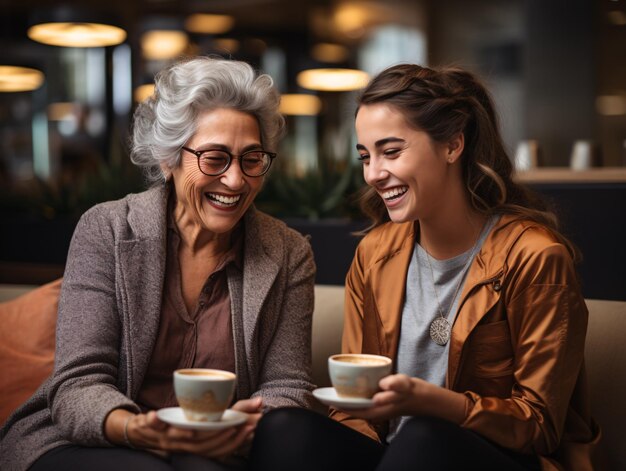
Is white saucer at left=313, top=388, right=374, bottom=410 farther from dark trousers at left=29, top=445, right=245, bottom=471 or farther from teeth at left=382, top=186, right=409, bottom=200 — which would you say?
teeth at left=382, top=186, right=409, bottom=200

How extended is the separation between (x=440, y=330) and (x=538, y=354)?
232 millimetres

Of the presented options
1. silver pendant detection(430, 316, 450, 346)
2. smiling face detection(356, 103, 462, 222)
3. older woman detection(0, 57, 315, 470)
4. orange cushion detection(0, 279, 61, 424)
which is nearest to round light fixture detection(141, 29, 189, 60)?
orange cushion detection(0, 279, 61, 424)

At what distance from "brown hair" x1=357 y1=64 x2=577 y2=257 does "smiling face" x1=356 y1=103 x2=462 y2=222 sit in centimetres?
2

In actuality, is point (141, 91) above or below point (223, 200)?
below

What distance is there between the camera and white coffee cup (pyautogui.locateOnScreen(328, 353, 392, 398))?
1408 mm

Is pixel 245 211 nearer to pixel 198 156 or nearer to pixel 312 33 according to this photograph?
pixel 198 156

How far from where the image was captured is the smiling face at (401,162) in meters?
1.78

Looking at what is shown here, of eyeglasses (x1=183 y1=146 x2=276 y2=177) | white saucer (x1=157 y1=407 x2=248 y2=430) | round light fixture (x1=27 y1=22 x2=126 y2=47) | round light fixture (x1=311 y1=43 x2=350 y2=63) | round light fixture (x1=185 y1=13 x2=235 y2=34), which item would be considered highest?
round light fixture (x1=185 y1=13 x2=235 y2=34)

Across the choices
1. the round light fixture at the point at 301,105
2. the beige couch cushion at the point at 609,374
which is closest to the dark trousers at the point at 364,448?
the beige couch cushion at the point at 609,374

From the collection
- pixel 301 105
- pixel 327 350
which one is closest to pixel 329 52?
pixel 301 105

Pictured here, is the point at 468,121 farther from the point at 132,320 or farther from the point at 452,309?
→ the point at 132,320

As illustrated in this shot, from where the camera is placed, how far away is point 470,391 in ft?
5.66

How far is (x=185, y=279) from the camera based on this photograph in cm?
199

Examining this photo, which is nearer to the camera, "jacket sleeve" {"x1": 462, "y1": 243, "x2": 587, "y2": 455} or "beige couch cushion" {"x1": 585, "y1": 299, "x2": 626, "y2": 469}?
"jacket sleeve" {"x1": 462, "y1": 243, "x2": 587, "y2": 455}
